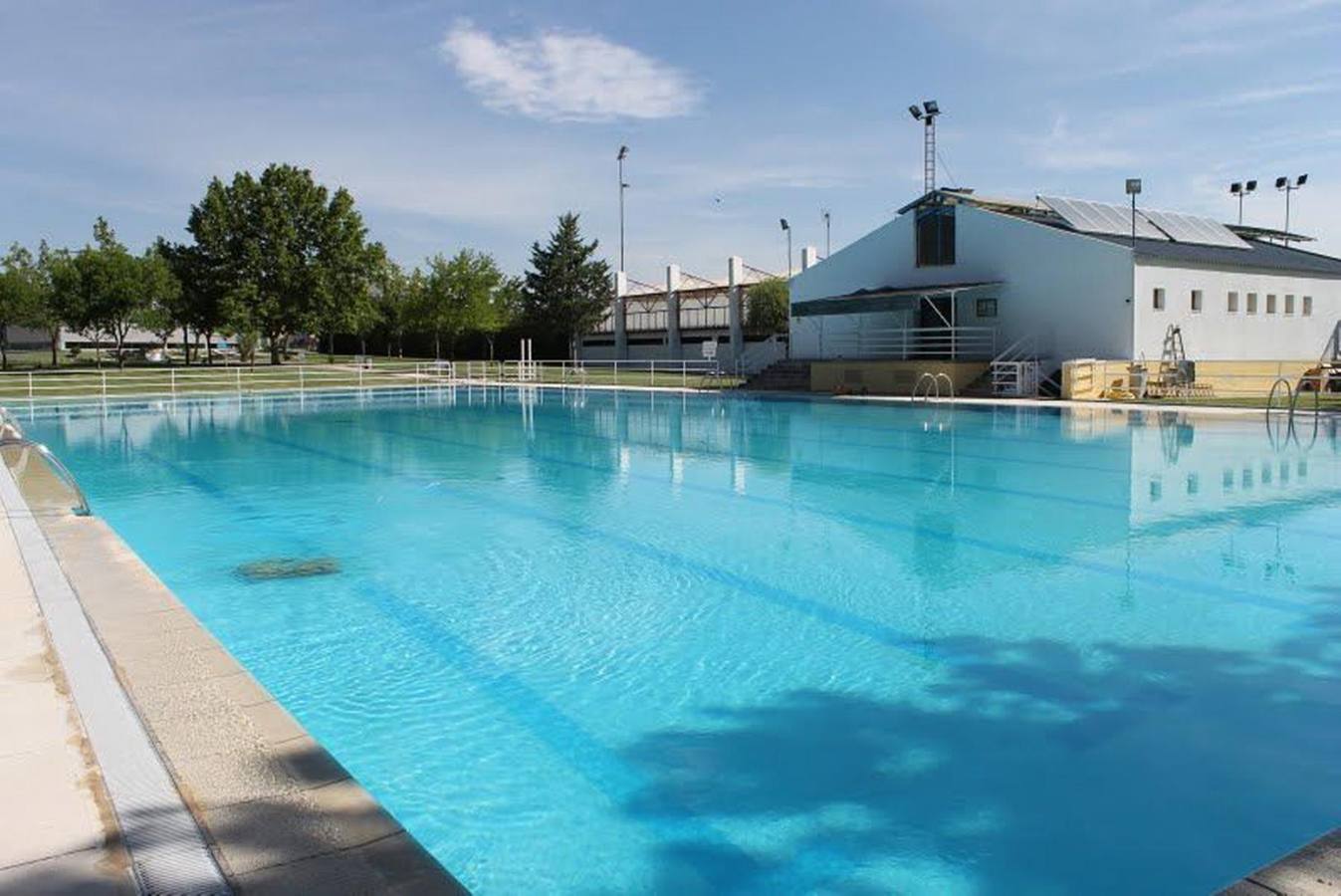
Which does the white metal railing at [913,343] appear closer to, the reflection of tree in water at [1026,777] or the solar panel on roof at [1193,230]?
the solar panel on roof at [1193,230]

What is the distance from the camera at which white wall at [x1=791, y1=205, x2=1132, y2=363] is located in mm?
27406

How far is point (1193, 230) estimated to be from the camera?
33719 mm

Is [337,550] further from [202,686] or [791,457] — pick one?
[791,457]

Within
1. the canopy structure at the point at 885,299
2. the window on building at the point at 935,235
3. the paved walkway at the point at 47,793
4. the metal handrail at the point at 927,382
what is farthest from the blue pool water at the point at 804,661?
the window on building at the point at 935,235

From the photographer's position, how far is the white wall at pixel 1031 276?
27.4 meters

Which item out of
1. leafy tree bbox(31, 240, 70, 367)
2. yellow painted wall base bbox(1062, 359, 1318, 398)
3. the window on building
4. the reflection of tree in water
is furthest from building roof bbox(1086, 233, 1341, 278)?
leafy tree bbox(31, 240, 70, 367)

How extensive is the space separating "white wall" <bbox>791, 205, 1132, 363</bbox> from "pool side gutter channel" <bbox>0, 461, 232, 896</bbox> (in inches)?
1076

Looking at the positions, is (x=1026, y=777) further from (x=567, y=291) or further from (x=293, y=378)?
(x=567, y=291)

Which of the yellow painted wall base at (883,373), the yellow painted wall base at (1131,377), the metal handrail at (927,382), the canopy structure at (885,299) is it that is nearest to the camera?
the yellow painted wall base at (1131,377)

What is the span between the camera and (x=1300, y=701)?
501 centimetres

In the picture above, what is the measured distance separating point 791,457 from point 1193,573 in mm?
8426

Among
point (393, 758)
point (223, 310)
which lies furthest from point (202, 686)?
point (223, 310)

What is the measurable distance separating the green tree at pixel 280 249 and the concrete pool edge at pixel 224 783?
148ft

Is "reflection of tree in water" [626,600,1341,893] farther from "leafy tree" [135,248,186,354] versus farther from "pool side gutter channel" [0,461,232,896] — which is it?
"leafy tree" [135,248,186,354]
